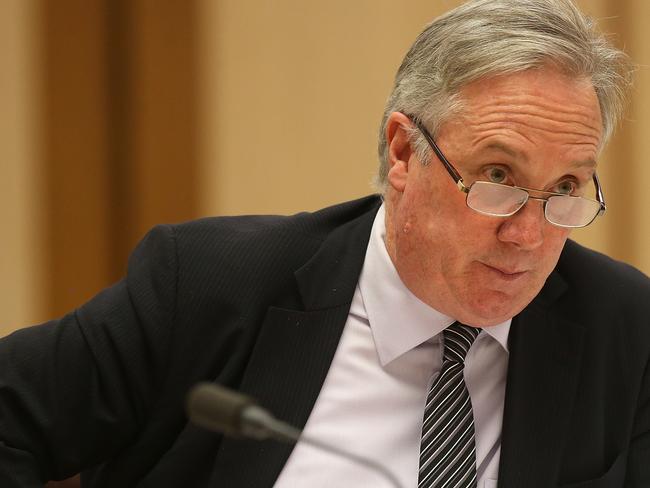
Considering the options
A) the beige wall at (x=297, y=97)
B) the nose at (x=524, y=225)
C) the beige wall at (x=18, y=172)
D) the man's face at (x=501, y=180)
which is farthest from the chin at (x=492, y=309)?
the beige wall at (x=18, y=172)

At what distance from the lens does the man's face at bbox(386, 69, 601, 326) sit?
1.65m

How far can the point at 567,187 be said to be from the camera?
1733mm

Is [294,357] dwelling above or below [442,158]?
below

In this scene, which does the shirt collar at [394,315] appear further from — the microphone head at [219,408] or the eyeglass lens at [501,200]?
the microphone head at [219,408]

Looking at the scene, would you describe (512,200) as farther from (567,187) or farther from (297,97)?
(297,97)

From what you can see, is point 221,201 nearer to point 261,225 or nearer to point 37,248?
point 37,248

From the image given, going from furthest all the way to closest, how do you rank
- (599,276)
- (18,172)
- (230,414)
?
1. (18,172)
2. (599,276)
3. (230,414)

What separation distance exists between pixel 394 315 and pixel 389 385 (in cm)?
13

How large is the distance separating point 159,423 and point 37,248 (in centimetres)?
185

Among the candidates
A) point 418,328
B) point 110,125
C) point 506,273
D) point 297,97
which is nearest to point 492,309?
point 506,273

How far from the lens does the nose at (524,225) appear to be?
167cm

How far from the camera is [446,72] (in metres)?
1.73

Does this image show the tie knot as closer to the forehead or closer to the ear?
the ear

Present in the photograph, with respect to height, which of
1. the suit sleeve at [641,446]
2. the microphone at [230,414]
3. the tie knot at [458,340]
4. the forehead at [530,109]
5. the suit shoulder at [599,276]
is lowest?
the suit sleeve at [641,446]
